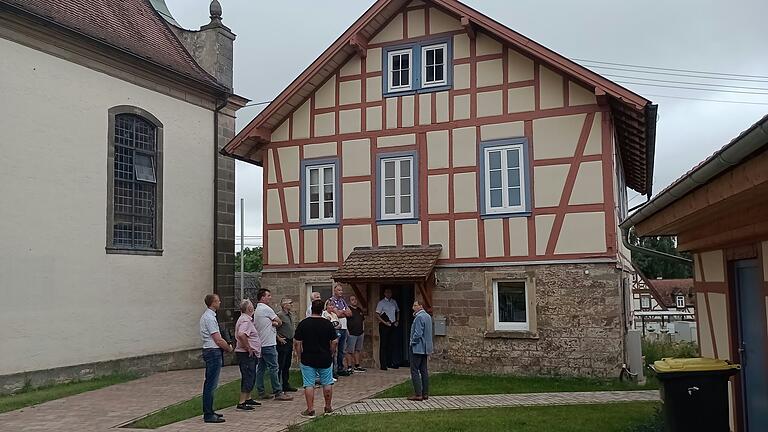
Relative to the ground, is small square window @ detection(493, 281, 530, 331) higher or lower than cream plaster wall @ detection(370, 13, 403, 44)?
lower

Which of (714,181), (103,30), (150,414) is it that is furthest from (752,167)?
(103,30)

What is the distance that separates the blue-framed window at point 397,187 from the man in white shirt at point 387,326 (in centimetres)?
164

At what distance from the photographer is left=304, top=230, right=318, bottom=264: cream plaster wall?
57.1ft

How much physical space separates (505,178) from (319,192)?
4.30 meters

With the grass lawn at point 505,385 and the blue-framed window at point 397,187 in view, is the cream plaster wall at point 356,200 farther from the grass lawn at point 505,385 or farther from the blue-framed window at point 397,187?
the grass lawn at point 505,385

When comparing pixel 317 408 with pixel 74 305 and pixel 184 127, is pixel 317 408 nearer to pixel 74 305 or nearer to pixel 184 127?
pixel 74 305

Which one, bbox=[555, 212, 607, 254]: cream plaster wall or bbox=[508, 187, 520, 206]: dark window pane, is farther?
bbox=[508, 187, 520, 206]: dark window pane

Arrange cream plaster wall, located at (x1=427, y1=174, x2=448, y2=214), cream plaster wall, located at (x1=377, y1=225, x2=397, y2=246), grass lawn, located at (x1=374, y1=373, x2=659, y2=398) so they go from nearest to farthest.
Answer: grass lawn, located at (x1=374, y1=373, x2=659, y2=398)
cream plaster wall, located at (x1=427, y1=174, x2=448, y2=214)
cream plaster wall, located at (x1=377, y1=225, x2=397, y2=246)

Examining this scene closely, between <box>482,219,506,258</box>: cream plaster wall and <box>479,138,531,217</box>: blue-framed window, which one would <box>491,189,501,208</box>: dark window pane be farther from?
<box>482,219,506,258</box>: cream plaster wall

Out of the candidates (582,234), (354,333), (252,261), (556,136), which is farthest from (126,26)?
(252,261)

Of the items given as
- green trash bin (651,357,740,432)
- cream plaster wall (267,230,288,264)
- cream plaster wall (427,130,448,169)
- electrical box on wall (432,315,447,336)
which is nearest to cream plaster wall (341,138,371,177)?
cream plaster wall (427,130,448,169)

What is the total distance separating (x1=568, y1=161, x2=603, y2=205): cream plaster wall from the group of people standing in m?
4.55

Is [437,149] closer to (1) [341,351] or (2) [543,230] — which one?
(2) [543,230]

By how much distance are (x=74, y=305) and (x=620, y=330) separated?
10.7 m
